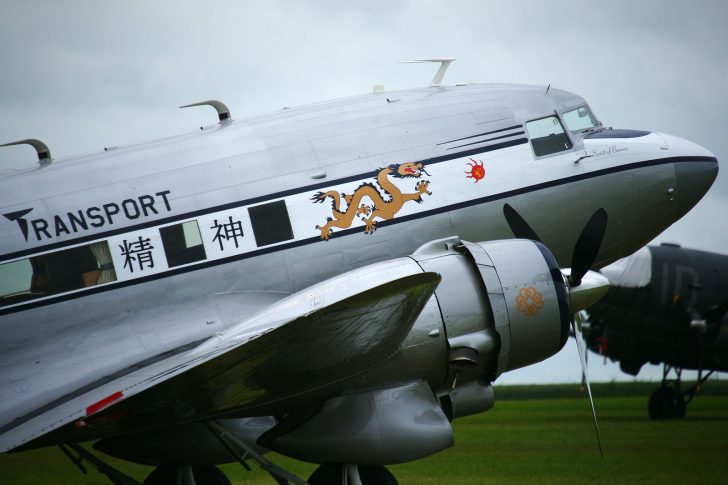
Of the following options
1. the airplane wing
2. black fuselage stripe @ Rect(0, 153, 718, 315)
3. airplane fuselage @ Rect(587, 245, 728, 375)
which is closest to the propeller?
black fuselage stripe @ Rect(0, 153, 718, 315)

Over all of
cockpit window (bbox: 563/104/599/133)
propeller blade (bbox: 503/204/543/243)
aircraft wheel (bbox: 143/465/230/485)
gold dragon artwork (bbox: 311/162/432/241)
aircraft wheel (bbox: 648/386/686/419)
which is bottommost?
aircraft wheel (bbox: 648/386/686/419)

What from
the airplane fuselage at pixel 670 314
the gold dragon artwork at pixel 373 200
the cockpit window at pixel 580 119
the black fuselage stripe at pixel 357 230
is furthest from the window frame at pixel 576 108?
the airplane fuselage at pixel 670 314

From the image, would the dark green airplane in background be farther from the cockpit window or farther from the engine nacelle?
the engine nacelle

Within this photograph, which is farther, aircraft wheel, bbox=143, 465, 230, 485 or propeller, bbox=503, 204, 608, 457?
aircraft wheel, bbox=143, 465, 230, 485

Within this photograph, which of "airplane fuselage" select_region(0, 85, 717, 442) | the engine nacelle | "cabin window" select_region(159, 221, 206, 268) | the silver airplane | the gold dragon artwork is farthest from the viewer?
the gold dragon artwork

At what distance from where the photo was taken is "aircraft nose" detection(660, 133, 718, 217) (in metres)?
11.8

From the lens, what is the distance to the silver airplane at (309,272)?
8.30 metres

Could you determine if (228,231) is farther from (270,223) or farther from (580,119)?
(580,119)

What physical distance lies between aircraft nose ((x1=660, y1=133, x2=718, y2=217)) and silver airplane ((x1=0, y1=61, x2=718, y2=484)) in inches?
3.0

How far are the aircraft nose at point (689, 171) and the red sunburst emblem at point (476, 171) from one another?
2629mm

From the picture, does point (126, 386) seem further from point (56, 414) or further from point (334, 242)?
point (334, 242)

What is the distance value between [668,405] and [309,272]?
20.1 metres

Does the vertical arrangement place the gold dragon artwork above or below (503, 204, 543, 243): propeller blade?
above

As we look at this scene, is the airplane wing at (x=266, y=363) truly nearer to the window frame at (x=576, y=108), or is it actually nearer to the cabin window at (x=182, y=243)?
the cabin window at (x=182, y=243)
